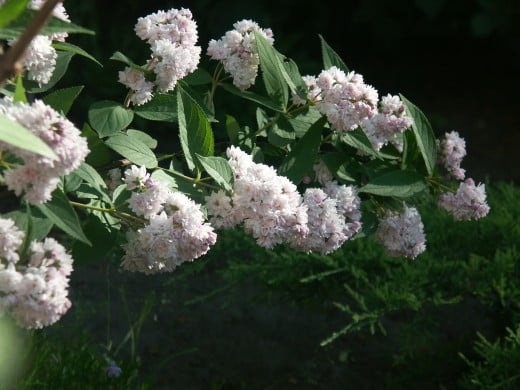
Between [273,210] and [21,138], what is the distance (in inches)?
22.2

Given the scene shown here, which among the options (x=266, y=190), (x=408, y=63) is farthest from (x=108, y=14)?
(x=266, y=190)

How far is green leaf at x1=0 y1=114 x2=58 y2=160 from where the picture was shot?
1.13 meters

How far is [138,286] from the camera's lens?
3910 millimetres

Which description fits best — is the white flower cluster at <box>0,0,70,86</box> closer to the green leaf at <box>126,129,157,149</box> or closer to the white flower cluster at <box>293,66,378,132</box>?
the green leaf at <box>126,129,157,149</box>

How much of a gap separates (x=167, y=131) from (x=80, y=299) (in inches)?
67.4

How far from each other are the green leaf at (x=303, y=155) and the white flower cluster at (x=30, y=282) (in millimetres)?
591

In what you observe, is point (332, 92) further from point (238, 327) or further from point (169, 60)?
point (238, 327)

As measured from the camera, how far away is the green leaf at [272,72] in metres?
1.82

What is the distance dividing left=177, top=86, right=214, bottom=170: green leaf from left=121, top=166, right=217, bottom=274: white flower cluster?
107 mm

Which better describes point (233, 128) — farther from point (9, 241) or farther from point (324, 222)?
point (9, 241)

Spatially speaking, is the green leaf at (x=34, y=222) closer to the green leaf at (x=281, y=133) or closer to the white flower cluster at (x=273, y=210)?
the white flower cluster at (x=273, y=210)

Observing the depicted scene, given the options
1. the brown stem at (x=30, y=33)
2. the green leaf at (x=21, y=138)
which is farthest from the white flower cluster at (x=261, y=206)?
the brown stem at (x=30, y=33)

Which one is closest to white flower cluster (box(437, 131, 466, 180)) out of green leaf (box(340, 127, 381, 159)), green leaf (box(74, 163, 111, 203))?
green leaf (box(340, 127, 381, 159))

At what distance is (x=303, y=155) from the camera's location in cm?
181
